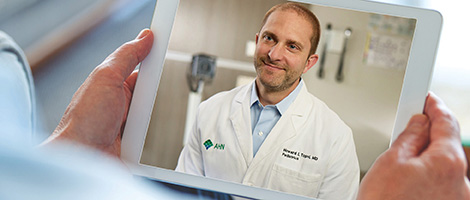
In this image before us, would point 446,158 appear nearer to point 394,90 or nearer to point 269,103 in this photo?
point 394,90

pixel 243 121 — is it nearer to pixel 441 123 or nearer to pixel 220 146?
pixel 220 146

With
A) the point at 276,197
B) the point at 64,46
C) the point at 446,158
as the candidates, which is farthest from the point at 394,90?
the point at 64,46

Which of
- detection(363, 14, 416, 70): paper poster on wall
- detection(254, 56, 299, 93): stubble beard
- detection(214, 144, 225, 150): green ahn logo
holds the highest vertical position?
detection(363, 14, 416, 70): paper poster on wall

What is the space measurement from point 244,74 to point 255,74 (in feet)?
0.06

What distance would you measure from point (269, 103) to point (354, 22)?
7.7 inches

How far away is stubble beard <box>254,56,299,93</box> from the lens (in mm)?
625

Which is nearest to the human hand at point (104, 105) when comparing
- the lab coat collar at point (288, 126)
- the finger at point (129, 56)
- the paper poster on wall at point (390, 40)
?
the finger at point (129, 56)

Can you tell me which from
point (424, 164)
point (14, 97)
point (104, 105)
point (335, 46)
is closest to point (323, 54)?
point (335, 46)

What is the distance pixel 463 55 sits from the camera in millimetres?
838

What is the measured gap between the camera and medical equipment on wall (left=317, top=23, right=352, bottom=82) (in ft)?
2.05

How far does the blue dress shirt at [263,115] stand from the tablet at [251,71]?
30 mm

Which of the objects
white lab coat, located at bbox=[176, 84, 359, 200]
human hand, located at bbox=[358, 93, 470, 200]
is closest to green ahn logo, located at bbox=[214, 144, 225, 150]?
white lab coat, located at bbox=[176, 84, 359, 200]

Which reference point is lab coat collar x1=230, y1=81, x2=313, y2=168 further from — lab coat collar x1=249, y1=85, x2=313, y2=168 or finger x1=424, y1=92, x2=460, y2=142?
finger x1=424, y1=92, x2=460, y2=142

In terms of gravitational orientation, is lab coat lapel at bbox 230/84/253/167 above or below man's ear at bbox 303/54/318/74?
below
